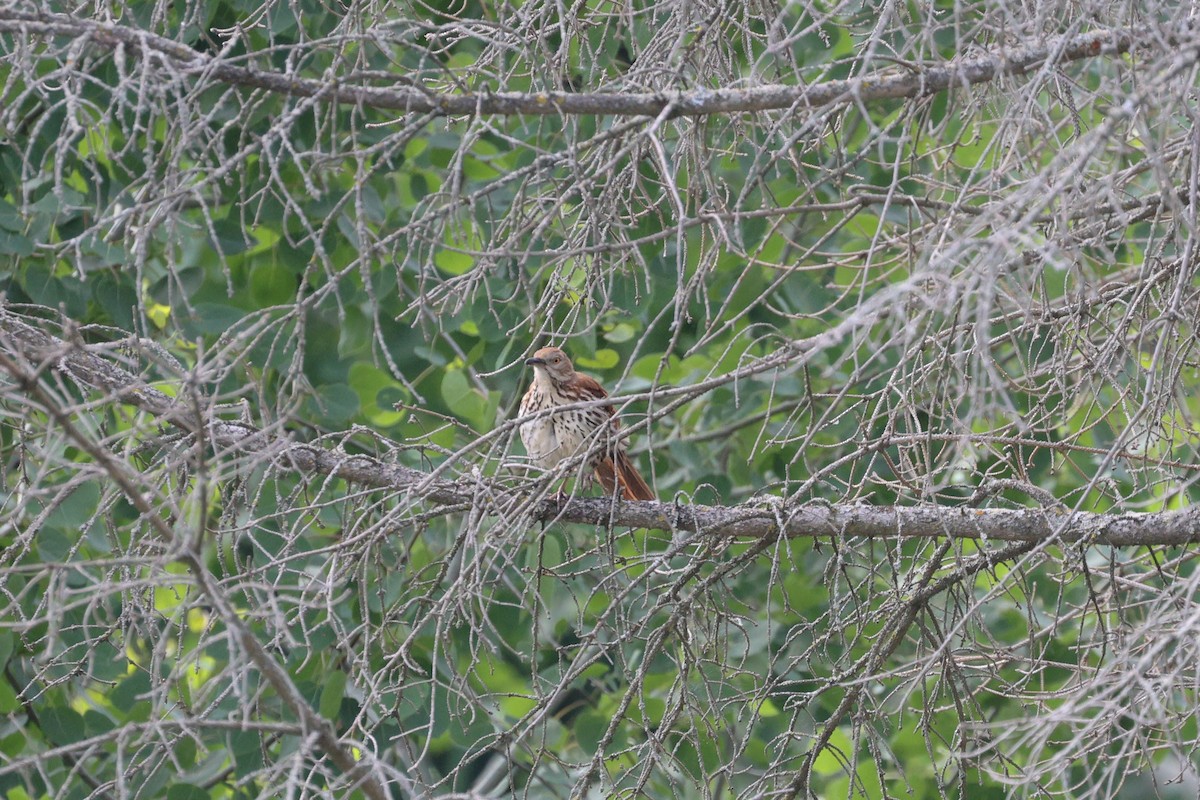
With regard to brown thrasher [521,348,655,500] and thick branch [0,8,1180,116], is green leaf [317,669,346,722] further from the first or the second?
thick branch [0,8,1180,116]

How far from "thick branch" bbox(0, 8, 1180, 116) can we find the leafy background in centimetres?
4

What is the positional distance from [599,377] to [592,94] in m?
3.93

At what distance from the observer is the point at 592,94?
2.35 meters

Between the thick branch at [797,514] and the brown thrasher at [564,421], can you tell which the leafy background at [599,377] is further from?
the brown thrasher at [564,421]

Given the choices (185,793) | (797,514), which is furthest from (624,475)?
(185,793)

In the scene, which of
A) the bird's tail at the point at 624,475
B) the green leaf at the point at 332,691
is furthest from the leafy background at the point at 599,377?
the bird's tail at the point at 624,475

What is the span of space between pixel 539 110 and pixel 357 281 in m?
2.93

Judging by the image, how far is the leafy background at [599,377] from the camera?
2.03 meters

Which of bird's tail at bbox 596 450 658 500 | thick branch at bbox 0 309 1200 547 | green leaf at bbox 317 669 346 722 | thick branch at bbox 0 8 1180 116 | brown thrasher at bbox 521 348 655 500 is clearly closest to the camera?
thick branch at bbox 0 8 1180 116

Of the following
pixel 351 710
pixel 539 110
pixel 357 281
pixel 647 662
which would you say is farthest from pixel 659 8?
pixel 351 710

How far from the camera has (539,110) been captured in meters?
2.30

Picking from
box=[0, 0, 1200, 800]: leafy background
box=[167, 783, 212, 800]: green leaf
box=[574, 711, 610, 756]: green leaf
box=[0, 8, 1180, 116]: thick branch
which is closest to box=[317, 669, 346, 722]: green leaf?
box=[0, 0, 1200, 800]: leafy background

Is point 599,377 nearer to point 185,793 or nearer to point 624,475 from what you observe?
point 624,475

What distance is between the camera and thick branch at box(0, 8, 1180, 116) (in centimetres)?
198
